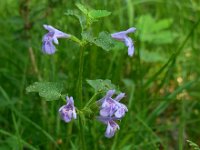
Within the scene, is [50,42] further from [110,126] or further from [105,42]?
[110,126]

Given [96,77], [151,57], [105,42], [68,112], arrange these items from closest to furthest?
1. [68,112]
2. [105,42]
3. [96,77]
4. [151,57]

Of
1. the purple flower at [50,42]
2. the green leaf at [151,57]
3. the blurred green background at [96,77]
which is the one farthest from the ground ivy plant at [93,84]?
the green leaf at [151,57]

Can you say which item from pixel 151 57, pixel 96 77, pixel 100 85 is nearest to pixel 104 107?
pixel 100 85

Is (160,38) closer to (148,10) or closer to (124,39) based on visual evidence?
(148,10)

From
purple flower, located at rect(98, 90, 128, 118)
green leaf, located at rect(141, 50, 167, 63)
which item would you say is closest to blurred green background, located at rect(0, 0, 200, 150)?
green leaf, located at rect(141, 50, 167, 63)

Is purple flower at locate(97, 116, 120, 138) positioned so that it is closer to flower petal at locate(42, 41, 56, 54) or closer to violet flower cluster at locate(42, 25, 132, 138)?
violet flower cluster at locate(42, 25, 132, 138)
